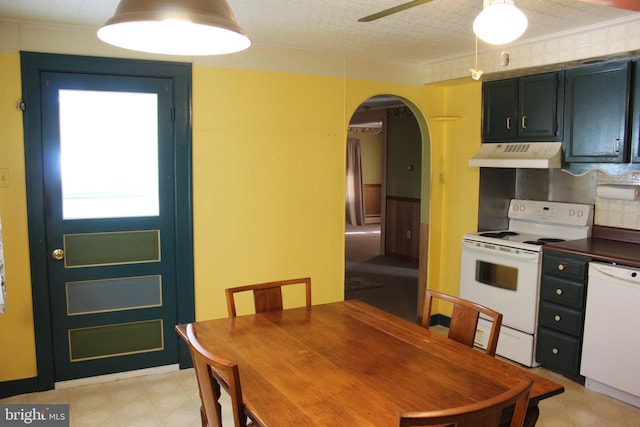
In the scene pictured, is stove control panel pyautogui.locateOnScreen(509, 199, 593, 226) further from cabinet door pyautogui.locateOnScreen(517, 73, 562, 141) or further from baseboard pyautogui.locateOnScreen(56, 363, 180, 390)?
baseboard pyautogui.locateOnScreen(56, 363, 180, 390)

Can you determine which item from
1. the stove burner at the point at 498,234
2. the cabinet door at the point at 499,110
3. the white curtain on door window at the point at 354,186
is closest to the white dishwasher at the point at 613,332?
the stove burner at the point at 498,234

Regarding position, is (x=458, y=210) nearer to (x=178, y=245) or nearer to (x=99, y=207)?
(x=178, y=245)

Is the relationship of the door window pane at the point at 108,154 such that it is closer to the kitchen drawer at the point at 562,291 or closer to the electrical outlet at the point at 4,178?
the electrical outlet at the point at 4,178

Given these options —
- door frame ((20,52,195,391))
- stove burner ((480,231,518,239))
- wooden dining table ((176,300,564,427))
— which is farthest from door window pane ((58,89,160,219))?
stove burner ((480,231,518,239))

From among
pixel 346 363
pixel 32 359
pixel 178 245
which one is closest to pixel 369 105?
pixel 178 245

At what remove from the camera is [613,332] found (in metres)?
3.30

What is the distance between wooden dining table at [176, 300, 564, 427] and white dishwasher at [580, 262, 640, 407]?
1.62m

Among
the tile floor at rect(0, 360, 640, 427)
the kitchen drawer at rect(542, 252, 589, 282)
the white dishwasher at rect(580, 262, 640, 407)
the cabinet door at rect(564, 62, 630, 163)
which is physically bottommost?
the tile floor at rect(0, 360, 640, 427)

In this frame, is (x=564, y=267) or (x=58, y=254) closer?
(x=58, y=254)

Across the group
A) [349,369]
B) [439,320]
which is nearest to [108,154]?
[349,369]

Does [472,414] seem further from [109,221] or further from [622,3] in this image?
[109,221]

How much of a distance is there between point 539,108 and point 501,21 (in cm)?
239

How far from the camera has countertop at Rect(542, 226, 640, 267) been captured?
327 centimetres

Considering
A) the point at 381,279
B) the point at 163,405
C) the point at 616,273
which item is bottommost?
the point at 163,405
